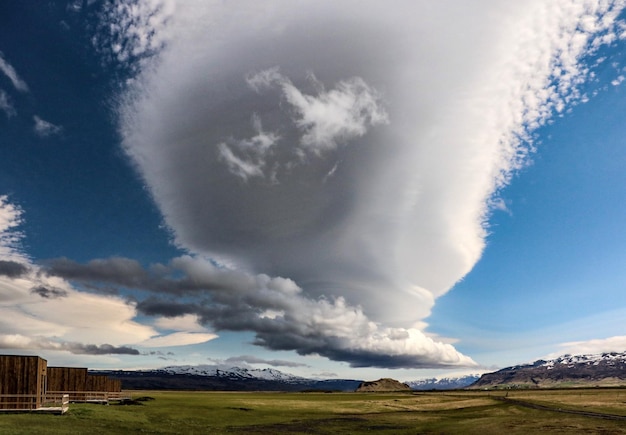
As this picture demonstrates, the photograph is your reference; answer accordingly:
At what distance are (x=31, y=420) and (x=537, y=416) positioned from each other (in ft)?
263

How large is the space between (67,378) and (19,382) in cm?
3017

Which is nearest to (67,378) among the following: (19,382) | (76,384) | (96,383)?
(76,384)

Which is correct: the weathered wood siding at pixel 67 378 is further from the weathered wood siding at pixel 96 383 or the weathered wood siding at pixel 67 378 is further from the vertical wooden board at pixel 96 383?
the vertical wooden board at pixel 96 383

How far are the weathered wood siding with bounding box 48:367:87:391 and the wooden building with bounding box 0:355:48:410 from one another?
85.1 ft

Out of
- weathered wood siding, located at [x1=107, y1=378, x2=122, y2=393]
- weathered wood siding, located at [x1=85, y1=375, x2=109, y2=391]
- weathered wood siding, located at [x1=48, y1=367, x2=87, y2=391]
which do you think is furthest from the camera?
weathered wood siding, located at [x1=107, y1=378, x2=122, y2=393]

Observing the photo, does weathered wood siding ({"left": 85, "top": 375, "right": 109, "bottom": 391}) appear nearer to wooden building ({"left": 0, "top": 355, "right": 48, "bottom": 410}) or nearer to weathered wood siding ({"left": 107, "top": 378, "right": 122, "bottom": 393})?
weathered wood siding ({"left": 107, "top": 378, "right": 122, "bottom": 393})

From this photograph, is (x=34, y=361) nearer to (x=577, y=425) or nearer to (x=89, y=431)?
(x=89, y=431)

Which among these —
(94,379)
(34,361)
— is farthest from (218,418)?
(94,379)

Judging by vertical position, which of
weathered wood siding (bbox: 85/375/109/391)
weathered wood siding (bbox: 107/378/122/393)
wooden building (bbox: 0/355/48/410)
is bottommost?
weathered wood siding (bbox: 107/378/122/393)

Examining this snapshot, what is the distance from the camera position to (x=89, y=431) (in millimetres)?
41094

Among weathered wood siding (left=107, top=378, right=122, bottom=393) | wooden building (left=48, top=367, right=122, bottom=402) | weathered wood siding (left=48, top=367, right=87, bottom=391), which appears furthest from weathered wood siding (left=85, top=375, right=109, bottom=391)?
weathered wood siding (left=107, top=378, right=122, bottom=393)

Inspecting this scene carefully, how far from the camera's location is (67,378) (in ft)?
270

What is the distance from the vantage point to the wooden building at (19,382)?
54.0m

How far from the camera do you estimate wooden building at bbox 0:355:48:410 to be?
5397cm
